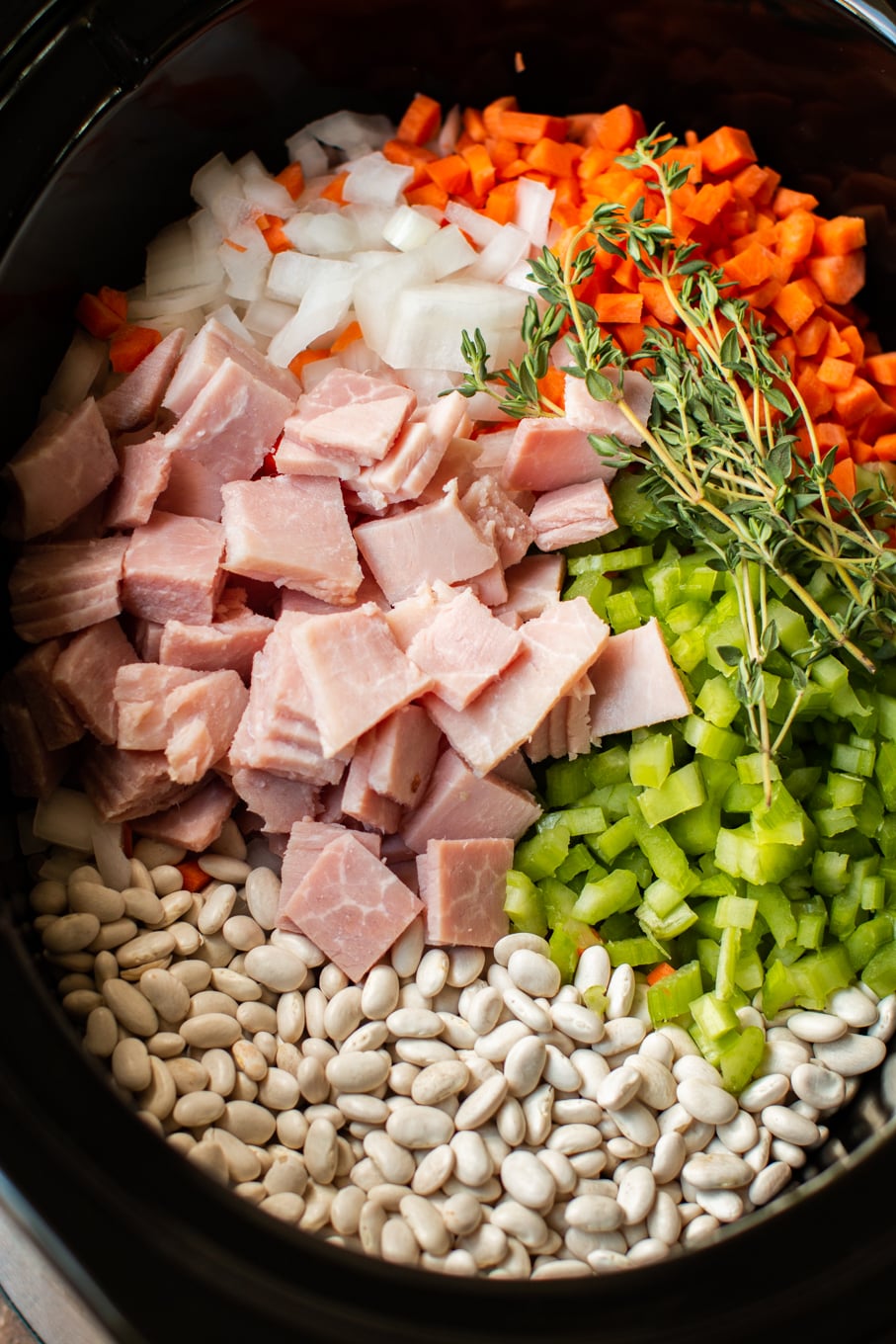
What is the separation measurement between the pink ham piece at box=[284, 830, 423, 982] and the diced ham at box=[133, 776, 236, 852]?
0.23 meters

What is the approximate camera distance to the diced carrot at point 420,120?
246 centimetres

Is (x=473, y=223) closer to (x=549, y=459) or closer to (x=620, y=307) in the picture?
(x=620, y=307)

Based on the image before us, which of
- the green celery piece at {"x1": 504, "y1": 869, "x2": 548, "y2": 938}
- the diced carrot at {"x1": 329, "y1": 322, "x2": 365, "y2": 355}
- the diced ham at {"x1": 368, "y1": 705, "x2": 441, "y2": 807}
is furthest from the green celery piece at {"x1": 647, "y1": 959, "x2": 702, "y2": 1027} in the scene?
the diced carrot at {"x1": 329, "y1": 322, "x2": 365, "y2": 355}

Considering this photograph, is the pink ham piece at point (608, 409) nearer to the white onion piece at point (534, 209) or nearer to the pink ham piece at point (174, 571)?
the white onion piece at point (534, 209)

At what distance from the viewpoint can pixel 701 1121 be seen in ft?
6.02

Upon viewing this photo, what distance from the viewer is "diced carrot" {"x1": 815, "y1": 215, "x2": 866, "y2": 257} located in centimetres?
236

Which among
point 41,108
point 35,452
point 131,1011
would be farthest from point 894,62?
point 131,1011

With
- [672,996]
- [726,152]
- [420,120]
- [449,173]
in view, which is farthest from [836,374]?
[672,996]

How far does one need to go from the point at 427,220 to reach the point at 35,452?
3.41ft

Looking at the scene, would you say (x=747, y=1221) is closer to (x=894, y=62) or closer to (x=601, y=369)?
(x=601, y=369)

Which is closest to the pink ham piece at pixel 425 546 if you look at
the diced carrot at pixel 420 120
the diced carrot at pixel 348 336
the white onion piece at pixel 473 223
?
the diced carrot at pixel 348 336

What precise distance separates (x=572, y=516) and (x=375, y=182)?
956 mm

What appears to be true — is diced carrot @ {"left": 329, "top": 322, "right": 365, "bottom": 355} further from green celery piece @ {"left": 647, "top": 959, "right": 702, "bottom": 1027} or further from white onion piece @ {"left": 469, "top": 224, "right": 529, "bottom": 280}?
green celery piece @ {"left": 647, "top": 959, "right": 702, "bottom": 1027}

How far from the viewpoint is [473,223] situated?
242 centimetres
